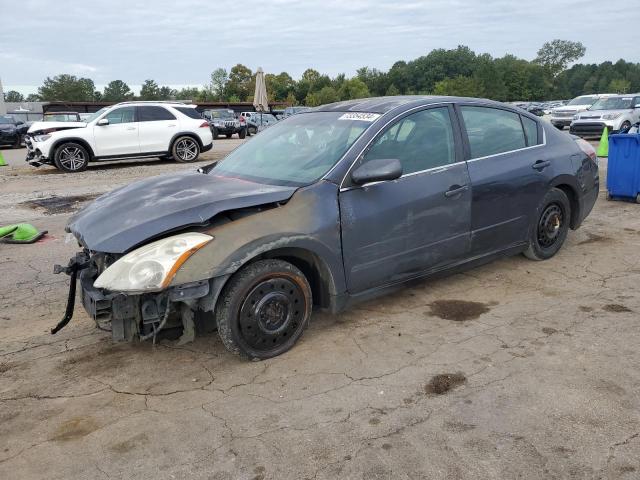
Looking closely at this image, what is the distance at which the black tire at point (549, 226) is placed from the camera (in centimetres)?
514

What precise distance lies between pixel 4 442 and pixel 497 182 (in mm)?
3912

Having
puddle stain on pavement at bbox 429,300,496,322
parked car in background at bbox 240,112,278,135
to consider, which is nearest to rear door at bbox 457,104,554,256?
puddle stain on pavement at bbox 429,300,496,322

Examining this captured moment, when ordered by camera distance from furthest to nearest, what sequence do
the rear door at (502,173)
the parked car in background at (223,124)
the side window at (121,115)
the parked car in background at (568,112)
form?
1. the parked car in background at (223,124)
2. the parked car in background at (568,112)
3. the side window at (121,115)
4. the rear door at (502,173)

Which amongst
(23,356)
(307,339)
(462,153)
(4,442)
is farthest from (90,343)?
(462,153)

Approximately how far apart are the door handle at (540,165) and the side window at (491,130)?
21 cm

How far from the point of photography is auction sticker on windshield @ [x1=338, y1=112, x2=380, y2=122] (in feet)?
13.4

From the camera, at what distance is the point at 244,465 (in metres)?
2.55

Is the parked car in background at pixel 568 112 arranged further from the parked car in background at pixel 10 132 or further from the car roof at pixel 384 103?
the parked car in background at pixel 10 132

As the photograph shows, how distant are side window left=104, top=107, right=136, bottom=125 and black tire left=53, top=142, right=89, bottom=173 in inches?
42.1

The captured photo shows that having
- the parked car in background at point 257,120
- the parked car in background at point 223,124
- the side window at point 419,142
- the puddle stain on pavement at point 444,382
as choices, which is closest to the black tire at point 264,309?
the puddle stain on pavement at point 444,382

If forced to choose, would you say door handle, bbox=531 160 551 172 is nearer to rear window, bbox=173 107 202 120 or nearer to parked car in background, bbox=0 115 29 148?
rear window, bbox=173 107 202 120

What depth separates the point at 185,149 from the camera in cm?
1520

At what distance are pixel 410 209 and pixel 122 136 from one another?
1202 centimetres

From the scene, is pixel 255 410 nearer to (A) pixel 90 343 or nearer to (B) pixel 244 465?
(B) pixel 244 465
